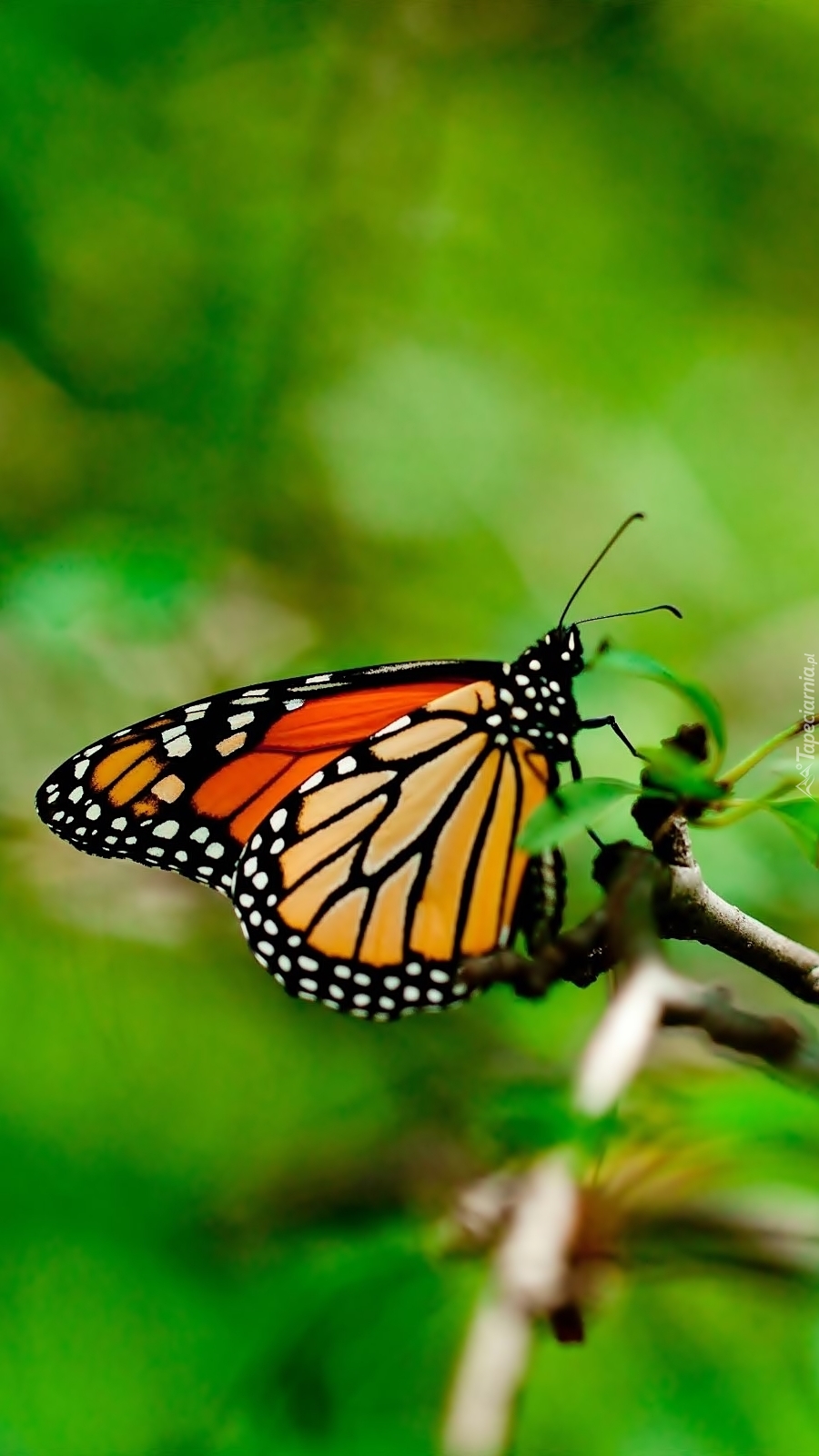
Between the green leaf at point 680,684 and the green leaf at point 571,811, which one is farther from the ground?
the green leaf at point 680,684

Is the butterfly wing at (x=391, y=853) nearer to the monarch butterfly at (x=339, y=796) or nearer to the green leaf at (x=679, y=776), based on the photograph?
the monarch butterfly at (x=339, y=796)

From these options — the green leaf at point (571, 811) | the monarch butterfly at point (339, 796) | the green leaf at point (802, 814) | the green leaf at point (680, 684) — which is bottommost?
the green leaf at point (802, 814)

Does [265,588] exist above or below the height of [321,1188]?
above

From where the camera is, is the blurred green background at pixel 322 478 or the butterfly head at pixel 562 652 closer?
the butterfly head at pixel 562 652

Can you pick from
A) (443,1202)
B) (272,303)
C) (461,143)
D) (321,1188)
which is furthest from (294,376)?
(443,1202)

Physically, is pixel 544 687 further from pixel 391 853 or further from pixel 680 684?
pixel 680 684

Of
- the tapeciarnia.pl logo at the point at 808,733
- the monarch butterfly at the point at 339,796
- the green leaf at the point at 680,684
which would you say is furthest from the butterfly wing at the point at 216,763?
the green leaf at the point at 680,684

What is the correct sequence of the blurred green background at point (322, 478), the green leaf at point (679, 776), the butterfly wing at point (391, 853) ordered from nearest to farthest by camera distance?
the green leaf at point (679, 776), the butterfly wing at point (391, 853), the blurred green background at point (322, 478)

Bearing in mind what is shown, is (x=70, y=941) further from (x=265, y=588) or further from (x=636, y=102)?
(x=636, y=102)

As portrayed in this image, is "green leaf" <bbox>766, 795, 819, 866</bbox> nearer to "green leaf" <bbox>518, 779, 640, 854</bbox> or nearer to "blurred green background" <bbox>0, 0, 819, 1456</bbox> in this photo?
"green leaf" <bbox>518, 779, 640, 854</bbox>
